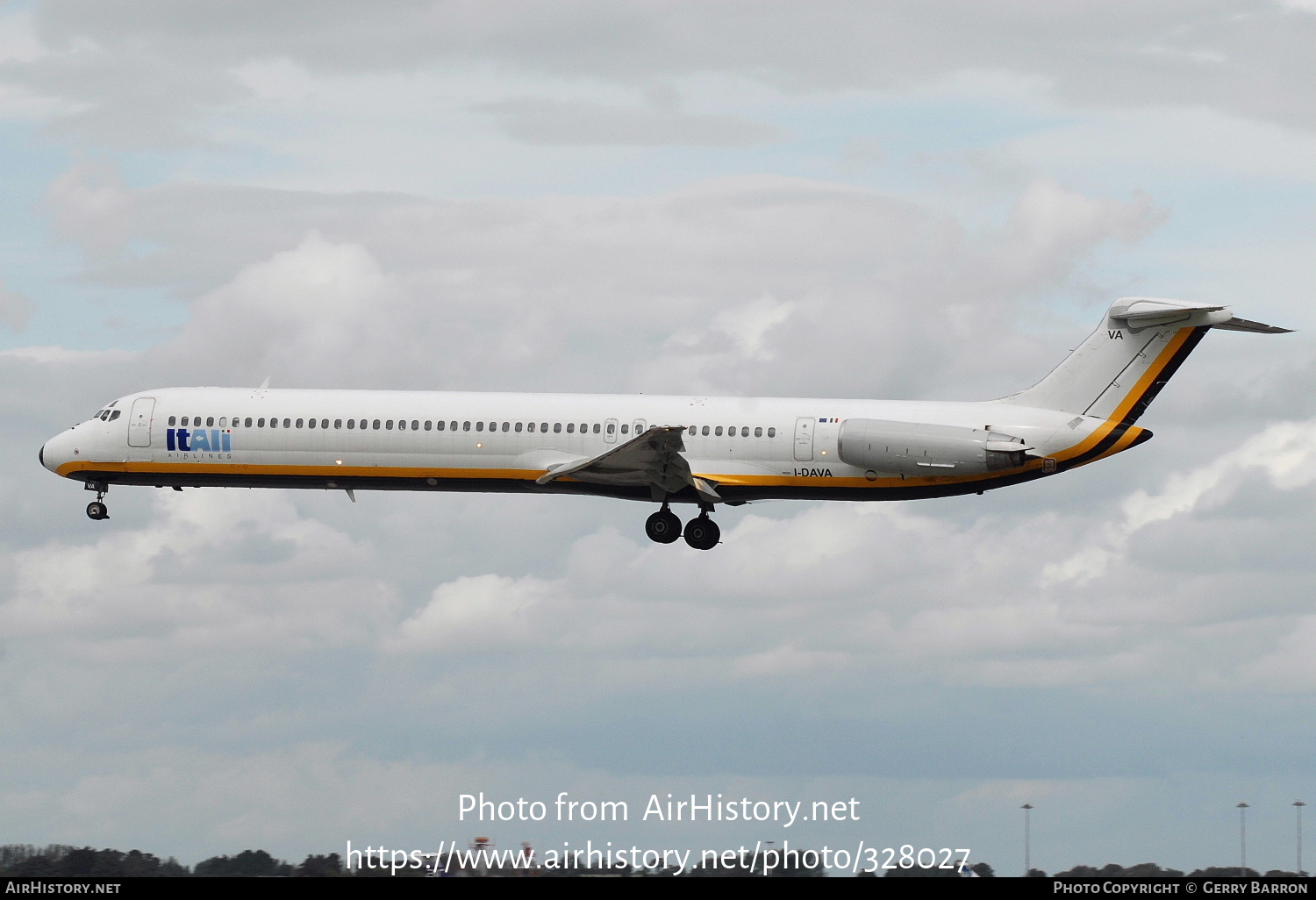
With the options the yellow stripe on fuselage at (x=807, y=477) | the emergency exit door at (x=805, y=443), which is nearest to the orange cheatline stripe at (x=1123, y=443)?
the yellow stripe on fuselage at (x=807, y=477)

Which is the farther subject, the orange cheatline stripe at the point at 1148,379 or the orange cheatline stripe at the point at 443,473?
the orange cheatline stripe at the point at 1148,379

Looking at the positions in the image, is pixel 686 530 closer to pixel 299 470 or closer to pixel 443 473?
pixel 443 473

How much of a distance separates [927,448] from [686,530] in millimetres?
7181

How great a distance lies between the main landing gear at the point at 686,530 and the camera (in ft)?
160

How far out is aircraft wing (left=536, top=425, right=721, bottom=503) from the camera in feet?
149

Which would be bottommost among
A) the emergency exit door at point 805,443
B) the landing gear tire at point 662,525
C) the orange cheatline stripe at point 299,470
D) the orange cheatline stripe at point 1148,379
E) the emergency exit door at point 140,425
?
the landing gear tire at point 662,525

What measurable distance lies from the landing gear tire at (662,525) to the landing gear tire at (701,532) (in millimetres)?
492

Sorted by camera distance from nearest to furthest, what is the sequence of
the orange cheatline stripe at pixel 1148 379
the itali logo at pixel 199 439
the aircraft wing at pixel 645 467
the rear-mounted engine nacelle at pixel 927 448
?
the aircraft wing at pixel 645 467 < the rear-mounted engine nacelle at pixel 927 448 < the orange cheatline stripe at pixel 1148 379 < the itali logo at pixel 199 439

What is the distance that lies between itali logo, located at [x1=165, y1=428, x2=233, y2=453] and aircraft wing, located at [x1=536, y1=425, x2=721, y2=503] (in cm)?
861

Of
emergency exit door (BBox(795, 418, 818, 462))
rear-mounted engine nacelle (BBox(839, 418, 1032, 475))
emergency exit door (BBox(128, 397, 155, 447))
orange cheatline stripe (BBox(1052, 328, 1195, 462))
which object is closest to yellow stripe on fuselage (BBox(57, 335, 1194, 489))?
Result: orange cheatline stripe (BBox(1052, 328, 1195, 462))

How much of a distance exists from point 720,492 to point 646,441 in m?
3.34

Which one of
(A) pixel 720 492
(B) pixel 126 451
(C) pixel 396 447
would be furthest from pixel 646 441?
(B) pixel 126 451

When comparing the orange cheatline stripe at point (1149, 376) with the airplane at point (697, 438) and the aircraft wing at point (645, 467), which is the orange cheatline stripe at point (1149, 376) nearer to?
the airplane at point (697, 438)
